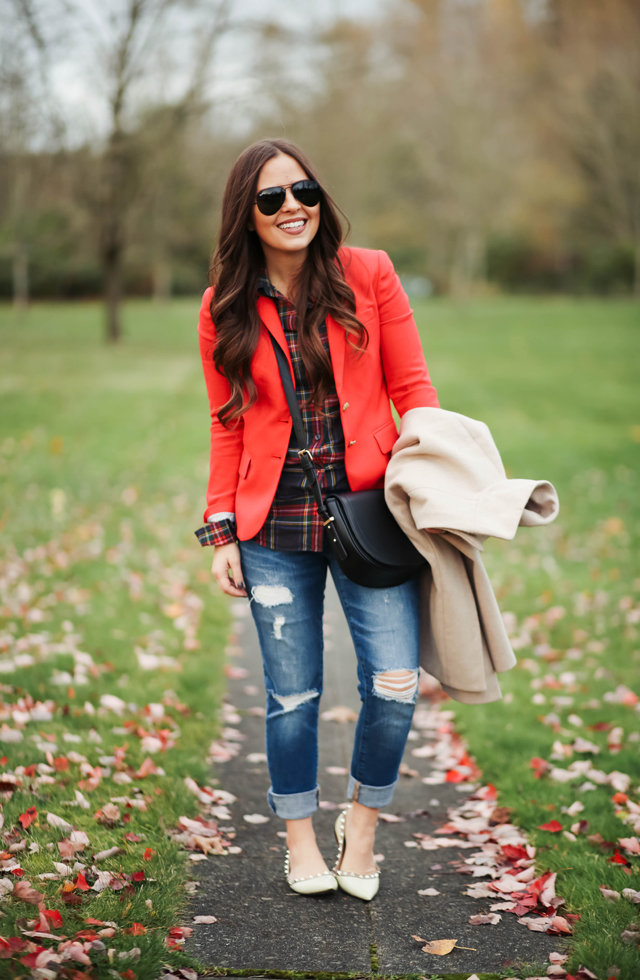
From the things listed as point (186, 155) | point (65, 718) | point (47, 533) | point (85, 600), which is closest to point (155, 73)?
point (186, 155)

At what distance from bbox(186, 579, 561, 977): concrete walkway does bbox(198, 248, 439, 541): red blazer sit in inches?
46.5

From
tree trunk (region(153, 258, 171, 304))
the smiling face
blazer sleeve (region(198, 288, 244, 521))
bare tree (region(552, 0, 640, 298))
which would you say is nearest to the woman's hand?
blazer sleeve (region(198, 288, 244, 521))

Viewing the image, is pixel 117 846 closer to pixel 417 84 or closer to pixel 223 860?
pixel 223 860

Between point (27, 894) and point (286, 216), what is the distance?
6.91 ft

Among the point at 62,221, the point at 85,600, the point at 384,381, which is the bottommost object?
the point at 85,600

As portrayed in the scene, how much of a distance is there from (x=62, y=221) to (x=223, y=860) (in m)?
21.6

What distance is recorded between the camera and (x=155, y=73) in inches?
760

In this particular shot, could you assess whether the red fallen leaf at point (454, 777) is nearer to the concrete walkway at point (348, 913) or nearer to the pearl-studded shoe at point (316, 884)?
the concrete walkway at point (348, 913)

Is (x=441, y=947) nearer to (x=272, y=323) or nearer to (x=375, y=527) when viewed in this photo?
(x=375, y=527)

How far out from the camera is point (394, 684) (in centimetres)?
242

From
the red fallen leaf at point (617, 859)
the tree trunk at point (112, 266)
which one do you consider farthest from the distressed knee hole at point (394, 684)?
the tree trunk at point (112, 266)

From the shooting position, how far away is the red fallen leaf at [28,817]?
2.87 m

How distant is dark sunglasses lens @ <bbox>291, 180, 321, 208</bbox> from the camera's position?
2.40 metres

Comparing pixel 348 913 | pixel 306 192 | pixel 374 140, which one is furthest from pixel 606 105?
pixel 348 913
